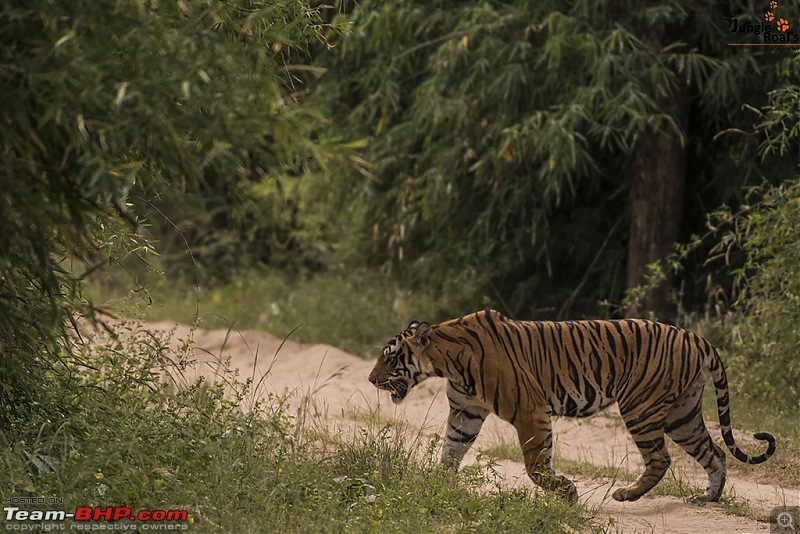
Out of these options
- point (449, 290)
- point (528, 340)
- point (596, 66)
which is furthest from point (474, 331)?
point (449, 290)

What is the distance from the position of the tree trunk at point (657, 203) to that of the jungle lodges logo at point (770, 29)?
0.78 meters

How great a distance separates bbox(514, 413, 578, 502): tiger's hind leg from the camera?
221 inches

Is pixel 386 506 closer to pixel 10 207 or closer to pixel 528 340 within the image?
pixel 528 340

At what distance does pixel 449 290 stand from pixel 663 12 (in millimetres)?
3667

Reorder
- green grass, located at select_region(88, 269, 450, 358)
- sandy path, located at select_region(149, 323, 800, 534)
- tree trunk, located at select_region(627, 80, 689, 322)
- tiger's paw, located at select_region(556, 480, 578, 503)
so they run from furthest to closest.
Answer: green grass, located at select_region(88, 269, 450, 358) → tree trunk, located at select_region(627, 80, 689, 322) → sandy path, located at select_region(149, 323, 800, 534) → tiger's paw, located at select_region(556, 480, 578, 503)

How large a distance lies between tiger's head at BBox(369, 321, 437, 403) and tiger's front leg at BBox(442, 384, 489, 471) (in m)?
0.21

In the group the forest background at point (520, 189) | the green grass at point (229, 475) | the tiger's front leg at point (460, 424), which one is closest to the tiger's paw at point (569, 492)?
the green grass at point (229, 475)

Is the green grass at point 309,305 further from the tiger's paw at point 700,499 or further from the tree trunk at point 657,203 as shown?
the tiger's paw at point 700,499

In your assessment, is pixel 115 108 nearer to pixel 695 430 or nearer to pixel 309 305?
pixel 695 430

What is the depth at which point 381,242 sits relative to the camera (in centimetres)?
1219

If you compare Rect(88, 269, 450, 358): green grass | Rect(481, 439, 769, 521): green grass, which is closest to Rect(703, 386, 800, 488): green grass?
Rect(481, 439, 769, 521): green grass

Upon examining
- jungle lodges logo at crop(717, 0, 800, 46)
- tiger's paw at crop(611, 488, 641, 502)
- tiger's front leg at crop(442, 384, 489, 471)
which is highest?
jungle lodges logo at crop(717, 0, 800, 46)

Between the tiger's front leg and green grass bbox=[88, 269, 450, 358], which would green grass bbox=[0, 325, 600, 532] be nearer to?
the tiger's front leg

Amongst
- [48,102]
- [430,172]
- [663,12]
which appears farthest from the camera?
[430,172]
